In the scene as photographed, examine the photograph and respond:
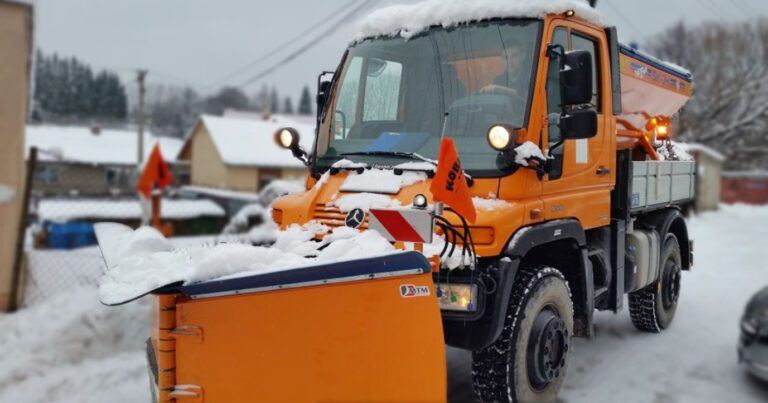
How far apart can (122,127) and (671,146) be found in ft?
184

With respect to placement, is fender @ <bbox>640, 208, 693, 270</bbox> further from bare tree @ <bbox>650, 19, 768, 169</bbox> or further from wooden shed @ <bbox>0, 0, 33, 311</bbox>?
wooden shed @ <bbox>0, 0, 33, 311</bbox>

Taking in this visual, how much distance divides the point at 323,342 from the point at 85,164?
4242 centimetres

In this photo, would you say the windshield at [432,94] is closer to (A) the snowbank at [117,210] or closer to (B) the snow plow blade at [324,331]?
(B) the snow plow blade at [324,331]

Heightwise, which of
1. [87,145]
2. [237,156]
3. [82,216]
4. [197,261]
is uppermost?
[87,145]

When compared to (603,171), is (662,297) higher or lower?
lower

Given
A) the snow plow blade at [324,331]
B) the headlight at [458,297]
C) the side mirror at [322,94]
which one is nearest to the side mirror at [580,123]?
the headlight at [458,297]

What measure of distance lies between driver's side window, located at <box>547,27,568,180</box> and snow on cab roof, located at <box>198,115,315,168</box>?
104 feet

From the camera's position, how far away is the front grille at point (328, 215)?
3.88 m

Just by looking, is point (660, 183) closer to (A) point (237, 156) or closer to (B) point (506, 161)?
(B) point (506, 161)

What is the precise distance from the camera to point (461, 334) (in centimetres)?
362

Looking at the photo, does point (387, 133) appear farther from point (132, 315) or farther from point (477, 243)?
point (132, 315)

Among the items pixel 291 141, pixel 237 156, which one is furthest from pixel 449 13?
pixel 237 156

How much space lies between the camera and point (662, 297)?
6223mm

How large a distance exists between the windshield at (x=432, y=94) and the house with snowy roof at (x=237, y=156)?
3056 centimetres
